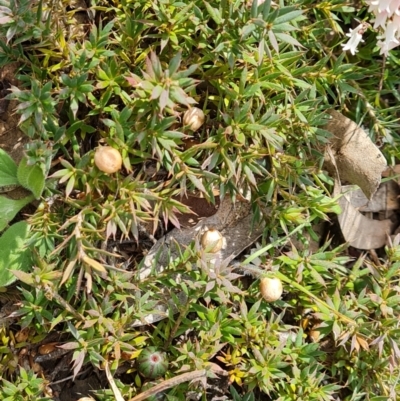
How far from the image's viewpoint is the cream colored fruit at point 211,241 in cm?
276

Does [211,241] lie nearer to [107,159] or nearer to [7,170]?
[107,159]

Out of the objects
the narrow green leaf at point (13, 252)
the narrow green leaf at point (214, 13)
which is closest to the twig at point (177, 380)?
the narrow green leaf at point (13, 252)

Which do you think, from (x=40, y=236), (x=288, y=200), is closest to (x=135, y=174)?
(x=40, y=236)

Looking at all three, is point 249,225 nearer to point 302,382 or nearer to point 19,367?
point 302,382

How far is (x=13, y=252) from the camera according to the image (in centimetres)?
278

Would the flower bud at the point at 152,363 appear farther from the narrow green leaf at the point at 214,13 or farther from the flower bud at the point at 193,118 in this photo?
the narrow green leaf at the point at 214,13

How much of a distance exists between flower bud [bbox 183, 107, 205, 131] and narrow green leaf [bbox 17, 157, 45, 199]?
67 cm

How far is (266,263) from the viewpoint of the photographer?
310cm

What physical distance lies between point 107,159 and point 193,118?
456 mm

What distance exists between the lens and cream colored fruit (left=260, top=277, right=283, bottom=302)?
9.53 feet

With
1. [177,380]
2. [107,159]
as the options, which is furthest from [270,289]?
[107,159]

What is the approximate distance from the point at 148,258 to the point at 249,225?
0.55 metres

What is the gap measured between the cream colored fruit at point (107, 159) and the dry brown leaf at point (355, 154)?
1.19 meters

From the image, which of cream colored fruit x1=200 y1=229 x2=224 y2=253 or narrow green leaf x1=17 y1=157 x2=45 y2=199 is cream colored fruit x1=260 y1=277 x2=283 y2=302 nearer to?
cream colored fruit x1=200 y1=229 x2=224 y2=253
